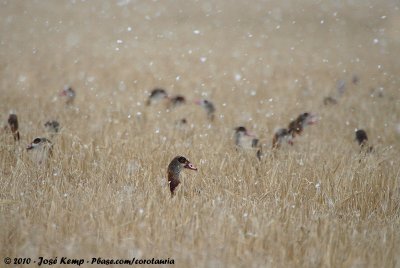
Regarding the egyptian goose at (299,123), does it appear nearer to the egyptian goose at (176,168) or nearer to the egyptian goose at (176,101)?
the egyptian goose at (176,168)

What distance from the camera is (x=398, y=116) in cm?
910

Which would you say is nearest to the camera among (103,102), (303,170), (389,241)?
(389,241)

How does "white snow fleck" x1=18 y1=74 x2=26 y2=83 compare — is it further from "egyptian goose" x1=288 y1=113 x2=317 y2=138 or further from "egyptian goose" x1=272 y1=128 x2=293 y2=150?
"egyptian goose" x1=272 y1=128 x2=293 y2=150

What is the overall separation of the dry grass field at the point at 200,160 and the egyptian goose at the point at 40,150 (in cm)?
9

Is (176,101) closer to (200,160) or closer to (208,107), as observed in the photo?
(208,107)

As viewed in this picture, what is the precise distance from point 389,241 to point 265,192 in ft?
4.42

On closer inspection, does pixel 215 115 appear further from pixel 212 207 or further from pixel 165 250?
pixel 165 250

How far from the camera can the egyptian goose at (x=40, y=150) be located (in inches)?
212

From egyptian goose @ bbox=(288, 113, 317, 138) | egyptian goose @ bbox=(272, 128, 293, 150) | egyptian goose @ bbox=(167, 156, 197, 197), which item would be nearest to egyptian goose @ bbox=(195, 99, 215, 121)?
egyptian goose @ bbox=(288, 113, 317, 138)

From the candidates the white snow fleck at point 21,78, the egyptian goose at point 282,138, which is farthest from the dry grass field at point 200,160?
the egyptian goose at point 282,138

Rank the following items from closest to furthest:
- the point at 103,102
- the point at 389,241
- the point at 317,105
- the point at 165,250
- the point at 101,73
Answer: the point at 165,250 < the point at 389,241 < the point at 103,102 < the point at 317,105 < the point at 101,73

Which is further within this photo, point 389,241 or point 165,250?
point 389,241

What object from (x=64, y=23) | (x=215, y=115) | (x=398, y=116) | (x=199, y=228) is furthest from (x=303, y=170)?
(x=64, y=23)

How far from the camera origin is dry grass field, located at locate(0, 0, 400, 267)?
3.68 m
